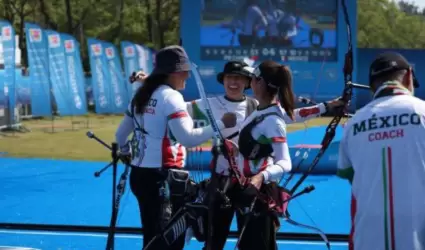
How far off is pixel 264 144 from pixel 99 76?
17632 mm

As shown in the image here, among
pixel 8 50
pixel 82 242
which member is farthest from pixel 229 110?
pixel 8 50

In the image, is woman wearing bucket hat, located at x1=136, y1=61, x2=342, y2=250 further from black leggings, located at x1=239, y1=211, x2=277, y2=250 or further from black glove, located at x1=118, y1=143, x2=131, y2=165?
black glove, located at x1=118, y1=143, x2=131, y2=165

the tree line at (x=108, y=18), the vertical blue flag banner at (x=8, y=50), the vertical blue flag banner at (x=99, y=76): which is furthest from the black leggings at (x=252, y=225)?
the tree line at (x=108, y=18)

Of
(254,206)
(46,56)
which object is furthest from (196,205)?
(46,56)

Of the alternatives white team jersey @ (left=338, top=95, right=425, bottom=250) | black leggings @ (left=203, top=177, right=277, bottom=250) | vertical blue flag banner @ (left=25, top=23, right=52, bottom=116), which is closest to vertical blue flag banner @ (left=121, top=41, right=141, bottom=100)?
vertical blue flag banner @ (left=25, top=23, right=52, bottom=116)

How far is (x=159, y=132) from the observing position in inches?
136

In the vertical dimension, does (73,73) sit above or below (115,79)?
above

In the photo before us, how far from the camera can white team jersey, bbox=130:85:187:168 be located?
3.40 meters

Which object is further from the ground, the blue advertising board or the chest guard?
the blue advertising board

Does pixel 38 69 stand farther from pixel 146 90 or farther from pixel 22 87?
pixel 146 90

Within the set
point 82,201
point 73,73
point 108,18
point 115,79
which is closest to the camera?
point 82,201

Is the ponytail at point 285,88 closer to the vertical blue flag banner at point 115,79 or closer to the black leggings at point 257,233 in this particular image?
→ the black leggings at point 257,233

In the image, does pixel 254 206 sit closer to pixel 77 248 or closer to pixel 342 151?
pixel 342 151

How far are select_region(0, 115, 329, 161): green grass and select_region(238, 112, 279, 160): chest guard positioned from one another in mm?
8675
